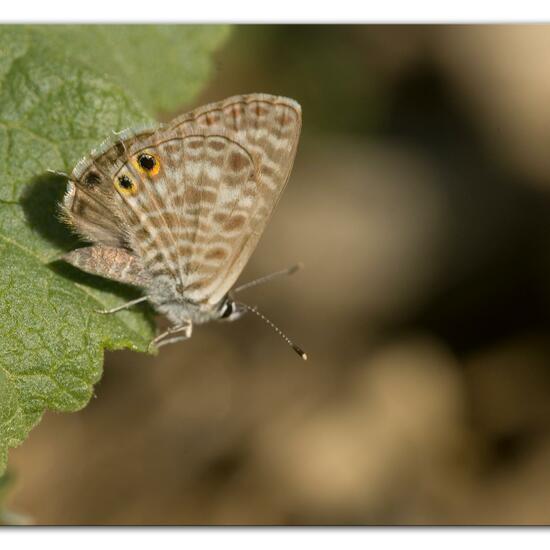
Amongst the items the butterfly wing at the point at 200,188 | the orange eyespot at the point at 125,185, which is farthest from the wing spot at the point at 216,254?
the orange eyespot at the point at 125,185

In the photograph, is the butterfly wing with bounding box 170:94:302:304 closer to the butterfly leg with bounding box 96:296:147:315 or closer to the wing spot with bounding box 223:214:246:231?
the wing spot with bounding box 223:214:246:231

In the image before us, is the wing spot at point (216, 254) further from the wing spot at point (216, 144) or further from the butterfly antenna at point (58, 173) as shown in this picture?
the butterfly antenna at point (58, 173)

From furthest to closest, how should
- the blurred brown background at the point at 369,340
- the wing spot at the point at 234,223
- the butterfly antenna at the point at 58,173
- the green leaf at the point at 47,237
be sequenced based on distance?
the blurred brown background at the point at 369,340 → the wing spot at the point at 234,223 → the butterfly antenna at the point at 58,173 → the green leaf at the point at 47,237

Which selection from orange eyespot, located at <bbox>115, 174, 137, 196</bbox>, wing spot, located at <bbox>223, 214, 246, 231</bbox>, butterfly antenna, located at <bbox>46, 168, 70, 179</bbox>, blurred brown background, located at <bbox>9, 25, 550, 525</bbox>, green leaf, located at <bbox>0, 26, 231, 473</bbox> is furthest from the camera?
blurred brown background, located at <bbox>9, 25, 550, 525</bbox>

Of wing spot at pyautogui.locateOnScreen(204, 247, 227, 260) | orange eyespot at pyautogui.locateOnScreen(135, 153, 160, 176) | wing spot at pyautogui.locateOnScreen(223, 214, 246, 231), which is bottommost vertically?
wing spot at pyautogui.locateOnScreen(204, 247, 227, 260)

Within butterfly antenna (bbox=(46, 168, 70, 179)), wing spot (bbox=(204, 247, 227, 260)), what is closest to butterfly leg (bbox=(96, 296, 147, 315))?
wing spot (bbox=(204, 247, 227, 260))

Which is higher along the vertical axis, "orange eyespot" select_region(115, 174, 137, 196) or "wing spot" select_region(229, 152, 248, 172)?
"wing spot" select_region(229, 152, 248, 172)

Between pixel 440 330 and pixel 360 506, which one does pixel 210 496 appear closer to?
pixel 360 506

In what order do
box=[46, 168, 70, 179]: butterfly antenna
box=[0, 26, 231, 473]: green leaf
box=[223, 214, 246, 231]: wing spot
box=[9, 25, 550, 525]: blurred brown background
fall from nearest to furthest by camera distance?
Result: box=[0, 26, 231, 473]: green leaf < box=[46, 168, 70, 179]: butterfly antenna < box=[223, 214, 246, 231]: wing spot < box=[9, 25, 550, 525]: blurred brown background
